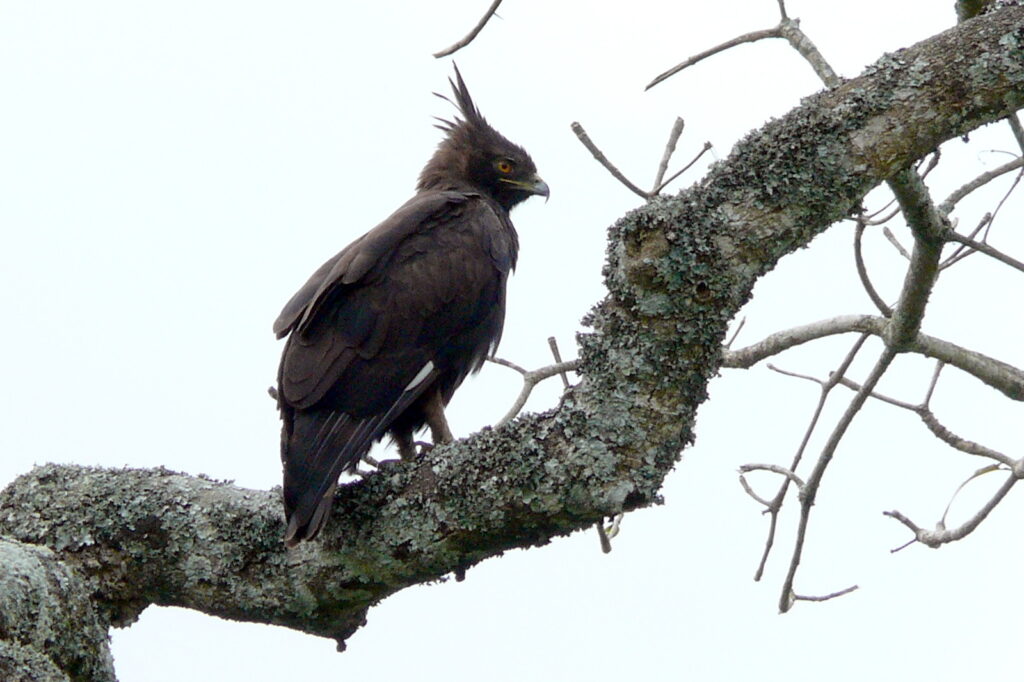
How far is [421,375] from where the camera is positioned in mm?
4574

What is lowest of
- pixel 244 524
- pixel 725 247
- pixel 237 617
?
pixel 237 617

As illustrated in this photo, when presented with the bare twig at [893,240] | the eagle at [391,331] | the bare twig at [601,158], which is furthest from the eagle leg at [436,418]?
the bare twig at [893,240]

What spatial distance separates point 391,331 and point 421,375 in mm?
190

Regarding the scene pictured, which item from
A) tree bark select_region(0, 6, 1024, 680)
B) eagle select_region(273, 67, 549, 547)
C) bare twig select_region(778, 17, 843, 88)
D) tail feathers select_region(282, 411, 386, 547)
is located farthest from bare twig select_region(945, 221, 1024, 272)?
tail feathers select_region(282, 411, 386, 547)

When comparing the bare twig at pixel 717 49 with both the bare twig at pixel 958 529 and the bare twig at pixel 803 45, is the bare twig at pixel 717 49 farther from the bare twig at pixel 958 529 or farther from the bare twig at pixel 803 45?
the bare twig at pixel 958 529

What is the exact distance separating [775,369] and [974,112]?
1943 millimetres

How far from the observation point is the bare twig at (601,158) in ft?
14.7

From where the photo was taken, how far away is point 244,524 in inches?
143

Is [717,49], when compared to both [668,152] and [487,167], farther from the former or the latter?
[487,167]

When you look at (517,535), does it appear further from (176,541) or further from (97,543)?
(97,543)

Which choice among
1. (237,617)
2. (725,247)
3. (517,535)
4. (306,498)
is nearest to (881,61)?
(725,247)

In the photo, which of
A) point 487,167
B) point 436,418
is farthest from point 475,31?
point 487,167

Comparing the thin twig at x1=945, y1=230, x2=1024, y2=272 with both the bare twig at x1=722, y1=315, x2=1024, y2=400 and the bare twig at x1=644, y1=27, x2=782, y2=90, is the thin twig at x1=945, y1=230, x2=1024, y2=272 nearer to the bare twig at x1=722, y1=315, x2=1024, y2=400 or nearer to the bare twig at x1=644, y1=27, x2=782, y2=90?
the bare twig at x1=722, y1=315, x2=1024, y2=400

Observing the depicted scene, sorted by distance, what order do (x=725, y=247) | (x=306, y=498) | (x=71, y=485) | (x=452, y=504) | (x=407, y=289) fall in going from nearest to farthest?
(x=725, y=247) → (x=452, y=504) → (x=306, y=498) → (x=71, y=485) → (x=407, y=289)
